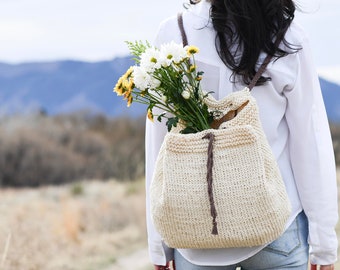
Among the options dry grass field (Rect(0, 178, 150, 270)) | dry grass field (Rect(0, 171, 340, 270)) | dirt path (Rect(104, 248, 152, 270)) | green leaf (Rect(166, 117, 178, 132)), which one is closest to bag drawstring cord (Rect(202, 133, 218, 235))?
green leaf (Rect(166, 117, 178, 132))

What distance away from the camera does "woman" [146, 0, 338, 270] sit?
2.68m

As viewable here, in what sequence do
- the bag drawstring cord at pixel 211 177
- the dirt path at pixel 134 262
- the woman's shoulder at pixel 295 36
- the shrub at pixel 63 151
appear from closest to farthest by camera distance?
the bag drawstring cord at pixel 211 177, the woman's shoulder at pixel 295 36, the dirt path at pixel 134 262, the shrub at pixel 63 151

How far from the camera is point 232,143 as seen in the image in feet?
8.30

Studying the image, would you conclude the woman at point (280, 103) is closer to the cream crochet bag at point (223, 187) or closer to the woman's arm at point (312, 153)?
the woman's arm at point (312, 153)

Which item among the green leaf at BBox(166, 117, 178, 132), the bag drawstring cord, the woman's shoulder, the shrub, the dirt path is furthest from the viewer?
the shrub

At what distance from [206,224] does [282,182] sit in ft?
0.90

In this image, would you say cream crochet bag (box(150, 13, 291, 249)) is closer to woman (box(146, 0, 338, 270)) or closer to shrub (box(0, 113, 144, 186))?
woman (box(146, 0, 338, 270))

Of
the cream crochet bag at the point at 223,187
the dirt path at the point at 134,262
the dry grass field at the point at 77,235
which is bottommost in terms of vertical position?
the dirt path at the point at 134,262

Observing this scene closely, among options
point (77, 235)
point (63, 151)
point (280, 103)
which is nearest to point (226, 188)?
point (280, 103)

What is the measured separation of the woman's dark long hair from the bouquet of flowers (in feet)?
0.44

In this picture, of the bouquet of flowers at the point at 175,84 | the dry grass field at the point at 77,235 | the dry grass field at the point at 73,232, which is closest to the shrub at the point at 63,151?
the dry grass field at the point at 73,232

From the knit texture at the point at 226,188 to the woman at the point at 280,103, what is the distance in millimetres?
121

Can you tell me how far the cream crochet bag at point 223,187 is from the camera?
251cm

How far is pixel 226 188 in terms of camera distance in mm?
2518
